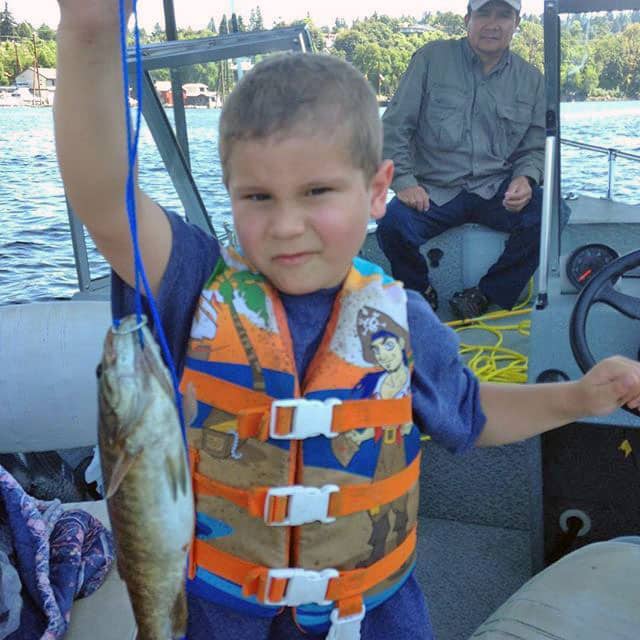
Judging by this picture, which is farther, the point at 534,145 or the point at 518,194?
the point at 534,145

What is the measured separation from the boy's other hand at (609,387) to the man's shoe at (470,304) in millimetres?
3176

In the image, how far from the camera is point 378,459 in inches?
63.9

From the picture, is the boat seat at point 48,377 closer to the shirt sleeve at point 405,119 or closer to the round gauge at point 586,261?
the round gauge at point 586,261

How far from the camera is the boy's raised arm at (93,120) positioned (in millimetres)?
1157

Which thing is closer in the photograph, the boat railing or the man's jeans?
the man's jeans

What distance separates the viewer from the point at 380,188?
1.62m

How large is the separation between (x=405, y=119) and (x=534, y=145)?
0.86 m

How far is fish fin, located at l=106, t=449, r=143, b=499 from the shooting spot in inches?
46.1

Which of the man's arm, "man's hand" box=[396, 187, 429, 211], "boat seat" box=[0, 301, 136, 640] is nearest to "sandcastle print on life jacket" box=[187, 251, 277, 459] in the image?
the man's arm

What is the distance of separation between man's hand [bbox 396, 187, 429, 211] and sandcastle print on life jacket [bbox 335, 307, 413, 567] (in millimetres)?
3468

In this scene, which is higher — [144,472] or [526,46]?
[526,46]

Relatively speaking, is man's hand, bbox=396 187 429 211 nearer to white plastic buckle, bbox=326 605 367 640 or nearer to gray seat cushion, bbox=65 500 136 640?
gray seat cushion, bbox=65 500 136 640

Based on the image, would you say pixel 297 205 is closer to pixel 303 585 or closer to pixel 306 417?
pixel 306 417

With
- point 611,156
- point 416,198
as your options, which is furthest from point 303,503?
point 611,156
